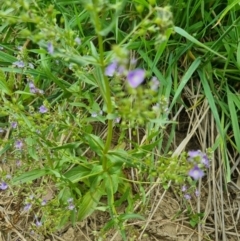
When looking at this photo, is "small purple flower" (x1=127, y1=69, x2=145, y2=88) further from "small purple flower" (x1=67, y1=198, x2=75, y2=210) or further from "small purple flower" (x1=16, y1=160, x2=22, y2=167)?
"small purple flower" (x1=16, y1=160, x2=22, y2=167)

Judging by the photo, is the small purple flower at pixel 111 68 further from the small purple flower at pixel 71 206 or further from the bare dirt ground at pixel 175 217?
the bare dirt ground at pixel 175 217

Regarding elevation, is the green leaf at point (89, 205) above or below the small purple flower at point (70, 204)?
below

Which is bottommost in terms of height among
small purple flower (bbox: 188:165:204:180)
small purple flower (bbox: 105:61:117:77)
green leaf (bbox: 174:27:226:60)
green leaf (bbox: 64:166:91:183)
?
green leaf (bbox: 64:166:91:183)

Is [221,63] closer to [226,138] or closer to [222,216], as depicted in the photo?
[226,138]

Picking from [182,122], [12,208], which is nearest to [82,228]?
[12,208]

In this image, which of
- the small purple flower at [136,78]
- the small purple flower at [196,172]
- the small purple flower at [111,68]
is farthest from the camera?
the small purple flower at [196,172]

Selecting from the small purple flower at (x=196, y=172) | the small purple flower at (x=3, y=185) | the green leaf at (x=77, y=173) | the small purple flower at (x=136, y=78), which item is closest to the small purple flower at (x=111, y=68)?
the small purple flower at (x=136, y=78)

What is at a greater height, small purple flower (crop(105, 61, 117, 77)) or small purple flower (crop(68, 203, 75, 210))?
small purple flower (crop(105, 61, 117, 77))

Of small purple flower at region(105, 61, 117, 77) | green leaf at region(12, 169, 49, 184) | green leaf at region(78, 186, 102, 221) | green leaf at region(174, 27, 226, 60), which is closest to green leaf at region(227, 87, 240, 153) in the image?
green leaf at region(174, 27, 226, 60)

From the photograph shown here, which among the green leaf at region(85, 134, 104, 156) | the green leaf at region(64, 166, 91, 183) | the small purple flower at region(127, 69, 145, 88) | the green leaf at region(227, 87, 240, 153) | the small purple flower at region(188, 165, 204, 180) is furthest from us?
the green leaf at region(227, 87, 240, 153)
